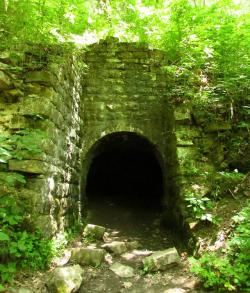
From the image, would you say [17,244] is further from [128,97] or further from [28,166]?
[128,97]

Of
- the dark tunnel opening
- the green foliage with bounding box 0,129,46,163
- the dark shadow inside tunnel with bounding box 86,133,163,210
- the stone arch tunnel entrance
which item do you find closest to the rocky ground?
the green foliage with bounding box 0,129,46,163

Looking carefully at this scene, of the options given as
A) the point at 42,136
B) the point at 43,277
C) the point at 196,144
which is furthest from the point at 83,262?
the point at 196,144

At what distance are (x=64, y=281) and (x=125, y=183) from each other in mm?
7542

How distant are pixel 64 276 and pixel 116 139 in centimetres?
417

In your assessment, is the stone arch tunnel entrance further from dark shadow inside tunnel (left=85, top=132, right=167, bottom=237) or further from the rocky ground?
the rocky ground

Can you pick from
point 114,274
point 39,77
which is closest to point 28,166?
point 39,77

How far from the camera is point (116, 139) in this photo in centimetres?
704

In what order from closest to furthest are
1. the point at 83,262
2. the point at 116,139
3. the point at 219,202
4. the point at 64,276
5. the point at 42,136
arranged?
the point at 64,276
the point at 42,136
the point at 83,262
the point at 219,202
the point at 116,139

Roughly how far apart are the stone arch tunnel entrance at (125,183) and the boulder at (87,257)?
2.08m

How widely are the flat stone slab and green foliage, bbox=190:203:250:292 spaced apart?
3.30 ft

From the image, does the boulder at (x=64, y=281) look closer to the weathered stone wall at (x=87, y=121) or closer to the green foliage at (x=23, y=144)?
the weathered stone wall at (x=87, y=121)

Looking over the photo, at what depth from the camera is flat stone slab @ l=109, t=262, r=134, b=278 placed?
389 cm

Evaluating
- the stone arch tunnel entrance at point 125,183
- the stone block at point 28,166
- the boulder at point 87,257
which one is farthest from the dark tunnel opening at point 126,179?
the stone block at point 28,166

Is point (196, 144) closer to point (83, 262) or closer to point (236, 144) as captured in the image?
point (236, 144)
